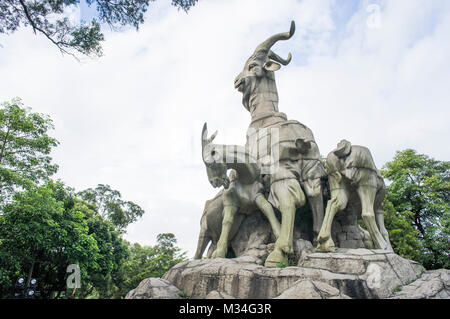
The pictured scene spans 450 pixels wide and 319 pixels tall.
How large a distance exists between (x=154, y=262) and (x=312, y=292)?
63.7 feet

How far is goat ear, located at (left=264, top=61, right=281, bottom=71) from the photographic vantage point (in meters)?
8.80

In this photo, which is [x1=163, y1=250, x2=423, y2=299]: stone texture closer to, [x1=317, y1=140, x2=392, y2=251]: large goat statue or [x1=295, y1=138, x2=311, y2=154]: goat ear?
[x1=317, y1=140, x2=392, y2=251]: large goat statue

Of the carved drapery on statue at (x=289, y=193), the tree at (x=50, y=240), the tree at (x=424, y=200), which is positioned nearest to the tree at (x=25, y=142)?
the tree at (x=50, y=240)

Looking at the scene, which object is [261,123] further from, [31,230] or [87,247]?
[87,247]

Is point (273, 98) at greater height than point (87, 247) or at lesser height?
greater

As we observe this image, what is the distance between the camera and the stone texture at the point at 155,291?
5.21 m

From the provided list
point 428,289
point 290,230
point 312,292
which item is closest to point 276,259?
point 290,230

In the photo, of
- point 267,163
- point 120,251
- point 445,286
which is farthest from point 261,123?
point 120,251

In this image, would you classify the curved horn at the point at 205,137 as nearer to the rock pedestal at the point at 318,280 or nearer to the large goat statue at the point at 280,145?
the large goat statue at the point at 280,145

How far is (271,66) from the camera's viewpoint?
29.0 ft

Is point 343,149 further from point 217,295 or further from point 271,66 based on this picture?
point 217,295

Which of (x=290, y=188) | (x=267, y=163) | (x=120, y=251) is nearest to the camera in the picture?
(x=290, y=188)
